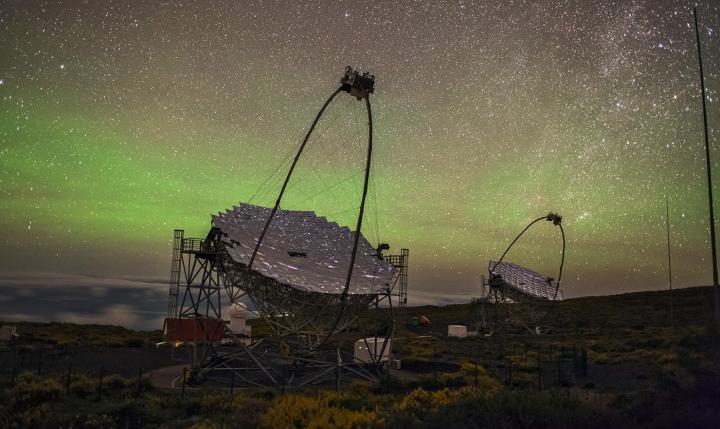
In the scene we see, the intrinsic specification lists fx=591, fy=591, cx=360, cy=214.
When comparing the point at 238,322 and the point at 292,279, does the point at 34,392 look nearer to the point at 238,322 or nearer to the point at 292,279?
the point at 292,279

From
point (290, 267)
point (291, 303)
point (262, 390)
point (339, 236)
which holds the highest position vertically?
point (339, 236)

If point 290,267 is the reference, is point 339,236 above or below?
above

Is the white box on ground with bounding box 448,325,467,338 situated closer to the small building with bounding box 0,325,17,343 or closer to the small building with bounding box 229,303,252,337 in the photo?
the small building with bounding box 229,303,252,337

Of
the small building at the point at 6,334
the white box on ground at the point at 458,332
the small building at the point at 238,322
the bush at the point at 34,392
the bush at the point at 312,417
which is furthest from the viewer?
the white box on ground at the point at 458,332

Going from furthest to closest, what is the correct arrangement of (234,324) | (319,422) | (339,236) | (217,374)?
1. (234,324)
2. (339,236)
3. (217,374)
4. (319,422)

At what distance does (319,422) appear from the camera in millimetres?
12898

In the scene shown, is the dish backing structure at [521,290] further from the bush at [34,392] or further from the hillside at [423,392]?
the bush at [34,392]

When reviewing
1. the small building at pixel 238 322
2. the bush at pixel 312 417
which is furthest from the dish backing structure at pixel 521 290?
the bush at pixel 312 417

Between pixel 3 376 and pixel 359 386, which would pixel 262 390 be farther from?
pixel 3 376

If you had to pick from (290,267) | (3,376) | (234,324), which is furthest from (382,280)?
(234,324)

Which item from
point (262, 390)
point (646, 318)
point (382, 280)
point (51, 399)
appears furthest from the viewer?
point (646, 318)

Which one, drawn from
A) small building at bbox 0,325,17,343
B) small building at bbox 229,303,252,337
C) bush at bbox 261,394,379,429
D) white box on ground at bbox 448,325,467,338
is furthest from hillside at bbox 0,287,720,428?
small building at bbox 229,303,252,337

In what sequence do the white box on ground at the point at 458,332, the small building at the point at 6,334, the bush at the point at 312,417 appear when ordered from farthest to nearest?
the white box on ground at the point at 458,332
the small building at the point at 6,334
the bush at the point at 312,417

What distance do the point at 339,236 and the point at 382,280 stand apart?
14.0 ft
